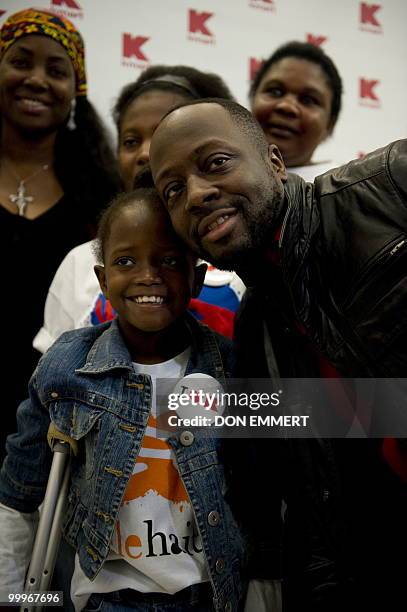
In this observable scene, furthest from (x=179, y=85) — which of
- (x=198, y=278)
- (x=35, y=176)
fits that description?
(x=198, y=278)

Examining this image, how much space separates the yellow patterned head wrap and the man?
925mm

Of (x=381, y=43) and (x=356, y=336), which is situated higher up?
(x=381, y=43)

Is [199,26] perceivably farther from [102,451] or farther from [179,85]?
[102,451]

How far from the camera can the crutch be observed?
42.6 inches

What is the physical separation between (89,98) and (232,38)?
701 millimetres

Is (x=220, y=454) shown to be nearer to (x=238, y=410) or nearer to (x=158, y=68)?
(x=238, y=410)

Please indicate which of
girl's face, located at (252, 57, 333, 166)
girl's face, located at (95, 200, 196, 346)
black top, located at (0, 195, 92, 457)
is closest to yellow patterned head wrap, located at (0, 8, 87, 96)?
black top, located at (0, 195, 92, 457)

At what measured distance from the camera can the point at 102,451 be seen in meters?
1.08

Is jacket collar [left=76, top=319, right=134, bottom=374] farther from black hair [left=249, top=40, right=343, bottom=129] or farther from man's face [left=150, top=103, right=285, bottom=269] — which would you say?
black hair [left=249, top=40, right=343, bottom=129]

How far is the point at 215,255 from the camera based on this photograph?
3.41ft

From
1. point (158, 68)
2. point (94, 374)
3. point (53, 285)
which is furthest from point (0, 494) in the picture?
point (158, 68)

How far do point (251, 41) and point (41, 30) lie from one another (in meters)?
1.01

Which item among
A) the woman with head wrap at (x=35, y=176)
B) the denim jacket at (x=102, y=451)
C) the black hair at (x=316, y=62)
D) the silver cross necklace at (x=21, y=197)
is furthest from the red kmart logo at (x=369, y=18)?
the denim jacket at (x=102, y=451)

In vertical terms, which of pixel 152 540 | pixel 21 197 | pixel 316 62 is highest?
pixel 316 62
